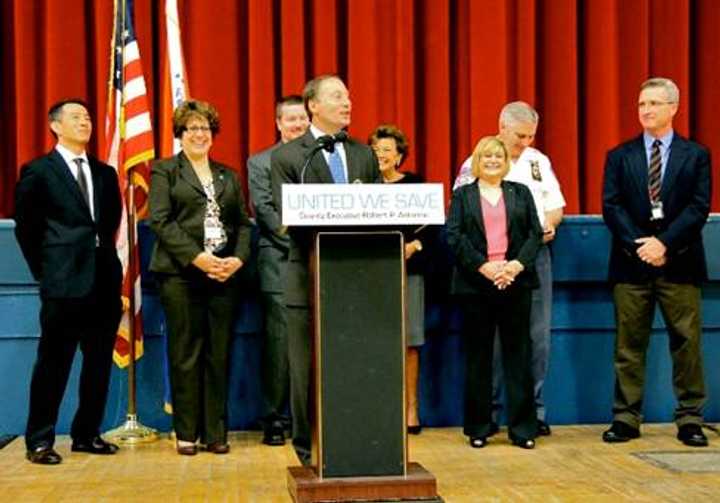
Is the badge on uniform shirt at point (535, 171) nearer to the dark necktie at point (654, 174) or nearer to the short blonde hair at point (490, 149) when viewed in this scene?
the short blonde hair at point (490, 149)

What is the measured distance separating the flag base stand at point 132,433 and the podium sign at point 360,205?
6.33ft

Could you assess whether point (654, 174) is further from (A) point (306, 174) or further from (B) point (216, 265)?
(B) point (216, 265)

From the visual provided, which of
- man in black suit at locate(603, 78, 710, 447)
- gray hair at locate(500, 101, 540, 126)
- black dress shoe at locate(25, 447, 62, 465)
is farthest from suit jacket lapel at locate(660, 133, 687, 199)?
black dress shoe at locate(25, 447, 62, 465)

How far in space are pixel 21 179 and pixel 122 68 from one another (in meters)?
0.87

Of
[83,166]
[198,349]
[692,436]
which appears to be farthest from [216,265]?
[692,436]

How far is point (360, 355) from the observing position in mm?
3504

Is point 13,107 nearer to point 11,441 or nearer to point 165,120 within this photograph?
point 165,120

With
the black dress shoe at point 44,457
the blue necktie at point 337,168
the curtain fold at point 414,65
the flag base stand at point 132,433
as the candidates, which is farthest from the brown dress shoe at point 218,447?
the curtain fold at point 414,65

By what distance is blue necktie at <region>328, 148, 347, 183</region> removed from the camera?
3.91 meters

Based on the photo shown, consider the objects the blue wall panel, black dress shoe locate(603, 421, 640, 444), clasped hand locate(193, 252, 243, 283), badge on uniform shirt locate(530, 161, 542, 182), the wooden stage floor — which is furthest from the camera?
the blue wall panel

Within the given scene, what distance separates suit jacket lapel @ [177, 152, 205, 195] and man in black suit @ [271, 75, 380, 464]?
0.69 metres

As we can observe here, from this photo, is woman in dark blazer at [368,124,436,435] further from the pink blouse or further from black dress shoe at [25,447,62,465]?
A: black dress shoe at [25,447,62,465]

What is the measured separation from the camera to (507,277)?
4.53 metres

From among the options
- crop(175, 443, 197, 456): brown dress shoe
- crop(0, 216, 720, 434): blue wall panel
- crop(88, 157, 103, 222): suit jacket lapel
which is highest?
crop(88, 157, 103, 222): suit jacket lapel
